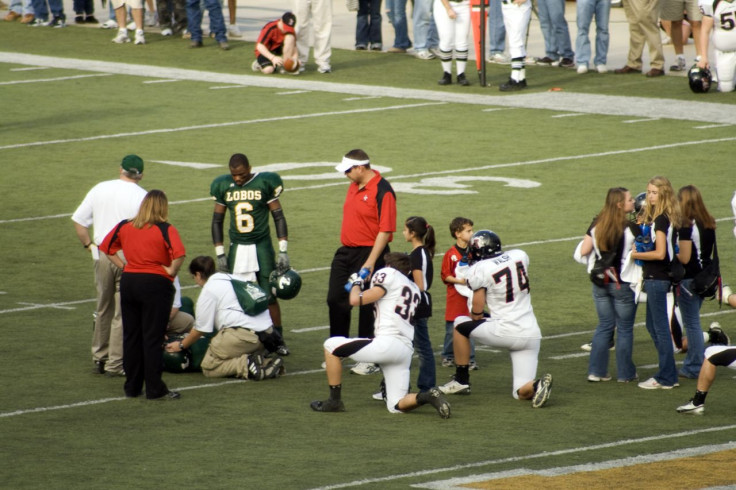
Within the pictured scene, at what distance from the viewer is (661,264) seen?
1157 cm

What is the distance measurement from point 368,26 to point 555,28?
15.1 ft

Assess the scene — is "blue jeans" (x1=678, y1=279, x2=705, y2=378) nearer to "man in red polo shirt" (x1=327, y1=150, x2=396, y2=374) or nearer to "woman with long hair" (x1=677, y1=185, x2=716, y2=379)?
"woman with long hair" (x1=677, y1=185, x2=716, y2=379)

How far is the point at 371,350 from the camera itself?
10.8m

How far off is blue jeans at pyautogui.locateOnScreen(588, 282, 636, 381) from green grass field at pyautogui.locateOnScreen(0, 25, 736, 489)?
18cm

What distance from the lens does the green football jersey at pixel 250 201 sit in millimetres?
12930

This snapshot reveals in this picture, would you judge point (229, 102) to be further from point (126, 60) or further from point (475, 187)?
point (475, 187)

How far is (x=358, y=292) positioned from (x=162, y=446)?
6.08 feet

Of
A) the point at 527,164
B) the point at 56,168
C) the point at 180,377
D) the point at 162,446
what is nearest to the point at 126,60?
→ the point at 56,168

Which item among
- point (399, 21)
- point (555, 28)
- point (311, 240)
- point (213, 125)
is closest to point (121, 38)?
point (399, 21)

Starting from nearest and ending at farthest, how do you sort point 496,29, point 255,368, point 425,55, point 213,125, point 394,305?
point 394,305 → point 255,368 → point 213,125 → point 496,29 → point 425,55

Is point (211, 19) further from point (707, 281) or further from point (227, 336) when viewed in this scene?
point (707, 281)

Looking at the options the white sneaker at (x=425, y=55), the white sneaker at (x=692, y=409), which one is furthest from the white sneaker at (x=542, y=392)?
the white sneaker at (x=425, y=55)

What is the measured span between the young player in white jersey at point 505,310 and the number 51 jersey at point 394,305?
23.9 inches

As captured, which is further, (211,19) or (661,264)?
(211,19)
